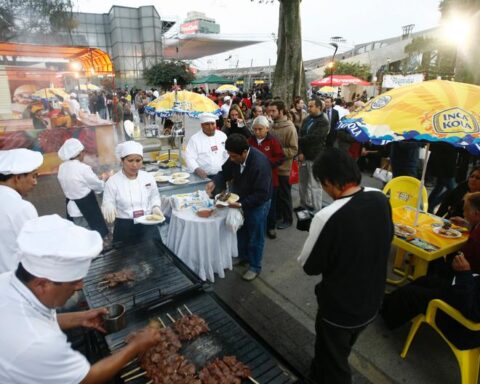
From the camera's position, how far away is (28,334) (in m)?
1.33

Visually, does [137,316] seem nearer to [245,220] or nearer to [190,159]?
[245,220]

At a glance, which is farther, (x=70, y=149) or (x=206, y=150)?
(x=206, y=150)

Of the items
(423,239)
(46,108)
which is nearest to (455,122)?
(423,239)

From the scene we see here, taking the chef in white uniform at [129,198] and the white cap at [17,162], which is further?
the chef in white uniform at [129,198]

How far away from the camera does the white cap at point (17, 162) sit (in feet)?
8.64

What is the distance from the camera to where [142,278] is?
317cm

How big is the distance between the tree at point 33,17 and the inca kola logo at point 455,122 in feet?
71.6

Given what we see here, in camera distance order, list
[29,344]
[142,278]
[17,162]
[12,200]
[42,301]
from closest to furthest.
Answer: [29,344]
[42,301]
[12,200]
[17,162]
[142,278]

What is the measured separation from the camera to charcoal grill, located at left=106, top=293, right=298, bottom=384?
86.5 inches

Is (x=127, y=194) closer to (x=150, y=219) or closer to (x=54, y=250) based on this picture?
(x=150, y=219)

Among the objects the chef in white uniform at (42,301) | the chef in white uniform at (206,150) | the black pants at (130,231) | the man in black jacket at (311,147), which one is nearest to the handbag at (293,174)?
the man in black jacket at (311,147)

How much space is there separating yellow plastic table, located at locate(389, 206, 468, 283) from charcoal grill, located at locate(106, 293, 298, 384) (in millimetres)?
2294

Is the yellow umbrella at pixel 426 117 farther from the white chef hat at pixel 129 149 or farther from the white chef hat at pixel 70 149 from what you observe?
the white chef hat at pixel 70 149

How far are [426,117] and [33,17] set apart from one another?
24.6 m
